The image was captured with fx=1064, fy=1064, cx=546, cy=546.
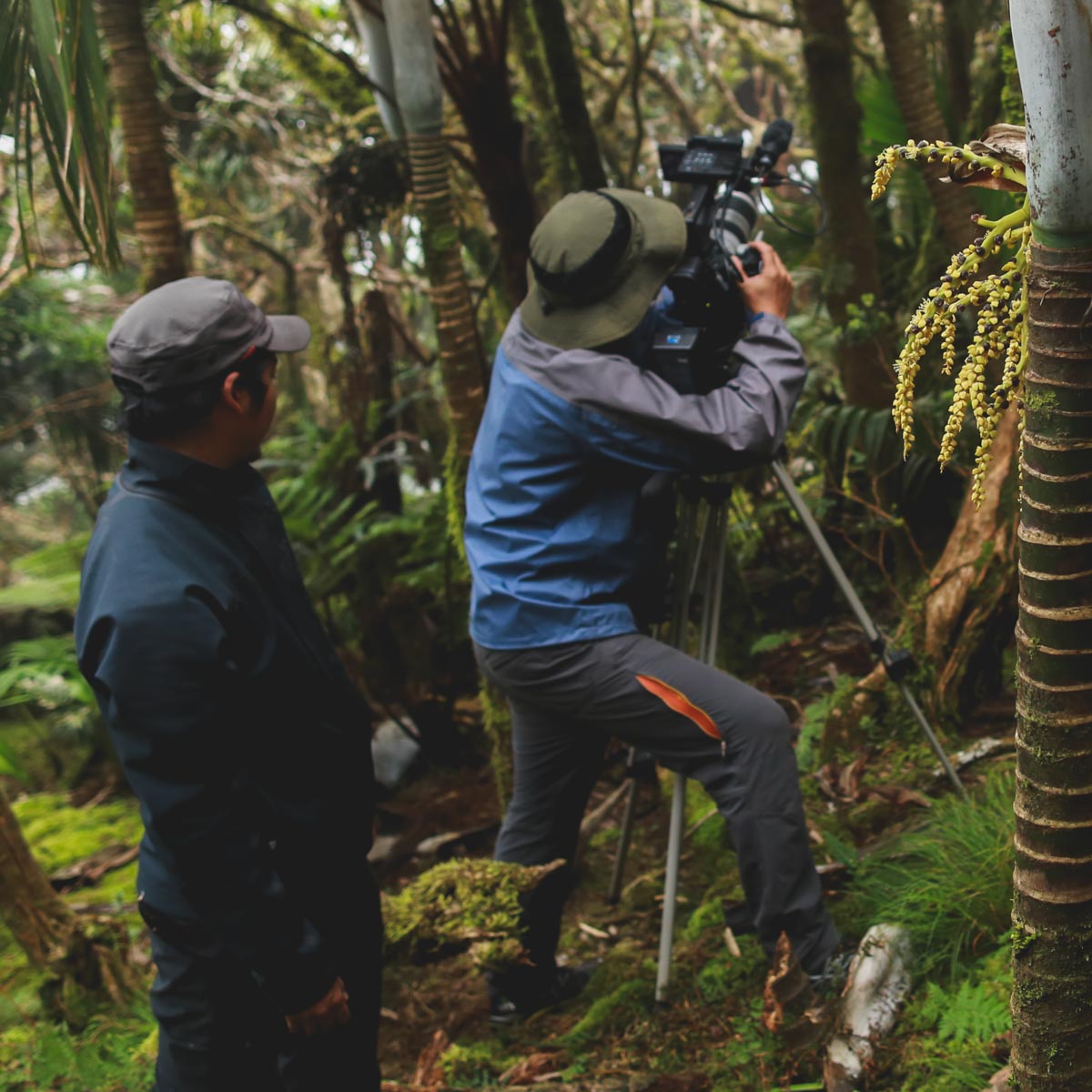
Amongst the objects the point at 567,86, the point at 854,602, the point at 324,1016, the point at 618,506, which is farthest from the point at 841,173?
the point at 324,1016

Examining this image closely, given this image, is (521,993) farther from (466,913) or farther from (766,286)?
(766,286)

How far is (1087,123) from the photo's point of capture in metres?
1.07

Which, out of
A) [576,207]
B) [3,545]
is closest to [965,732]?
[576,207]

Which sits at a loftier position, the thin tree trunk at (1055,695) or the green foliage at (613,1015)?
the thin tree trunk at (1055,695)

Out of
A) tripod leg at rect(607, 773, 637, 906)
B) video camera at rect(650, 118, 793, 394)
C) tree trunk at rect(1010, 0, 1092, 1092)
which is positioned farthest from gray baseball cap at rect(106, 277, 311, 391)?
tripod leg at rect(607, 773, 637, 906)

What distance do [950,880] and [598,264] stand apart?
1775 mm

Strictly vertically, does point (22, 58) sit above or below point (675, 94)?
below

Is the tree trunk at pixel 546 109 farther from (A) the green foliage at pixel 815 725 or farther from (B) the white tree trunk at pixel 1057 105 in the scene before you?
(B) the white tree trunk at pixel 1057 105

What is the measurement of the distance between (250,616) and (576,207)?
1362 millimetres

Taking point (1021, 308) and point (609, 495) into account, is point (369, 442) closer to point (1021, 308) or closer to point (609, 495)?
point (609, 495)

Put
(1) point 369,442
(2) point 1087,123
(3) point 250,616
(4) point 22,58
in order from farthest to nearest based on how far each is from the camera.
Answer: (1) point 369,442 < (4) point 22,58 < (3) point 250,616 < (2) point 1087,123

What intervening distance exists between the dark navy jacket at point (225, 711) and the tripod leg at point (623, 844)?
1.32 m

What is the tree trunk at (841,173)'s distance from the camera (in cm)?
427

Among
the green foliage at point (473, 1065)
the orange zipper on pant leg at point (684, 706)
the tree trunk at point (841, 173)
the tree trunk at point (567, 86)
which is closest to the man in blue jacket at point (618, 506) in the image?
the orange zipper on pant leg at point (684, 706)
